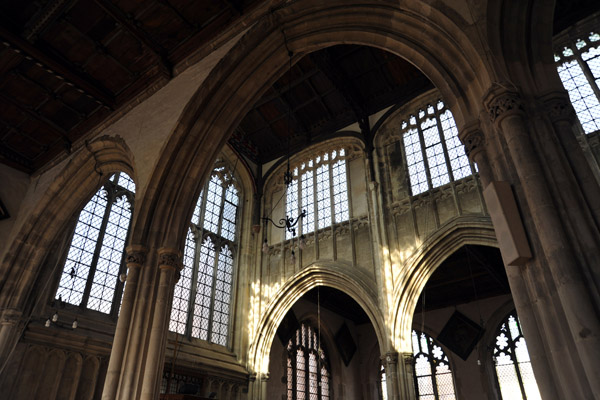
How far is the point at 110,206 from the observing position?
12.3 meters

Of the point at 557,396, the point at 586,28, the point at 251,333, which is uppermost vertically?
the point at 586,28

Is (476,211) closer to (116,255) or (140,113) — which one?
(140,113)

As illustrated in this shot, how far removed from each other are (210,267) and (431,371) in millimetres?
8886

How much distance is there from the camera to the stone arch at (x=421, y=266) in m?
11.0

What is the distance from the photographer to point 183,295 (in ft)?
42.5

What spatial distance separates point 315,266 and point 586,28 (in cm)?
991

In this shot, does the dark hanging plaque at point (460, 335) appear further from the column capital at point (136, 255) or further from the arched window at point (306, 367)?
the column capital at point (136, 255)

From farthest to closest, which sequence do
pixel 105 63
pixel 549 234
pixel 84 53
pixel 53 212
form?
pixel 53 212, pixel 105 63, pixel 84 53, pixel 549 234

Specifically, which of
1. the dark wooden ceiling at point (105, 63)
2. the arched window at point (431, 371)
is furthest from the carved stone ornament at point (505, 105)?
the arched window at point (431, 371)

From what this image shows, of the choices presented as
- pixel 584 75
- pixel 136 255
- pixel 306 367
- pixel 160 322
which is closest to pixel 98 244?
pixel 136 255

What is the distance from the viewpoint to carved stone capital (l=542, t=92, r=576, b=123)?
4230mm

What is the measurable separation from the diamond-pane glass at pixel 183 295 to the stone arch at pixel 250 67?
4.57 meters

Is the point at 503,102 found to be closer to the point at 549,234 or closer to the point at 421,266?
the point at 549,234

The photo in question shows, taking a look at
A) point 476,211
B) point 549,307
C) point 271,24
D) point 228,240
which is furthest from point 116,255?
point 549,307
